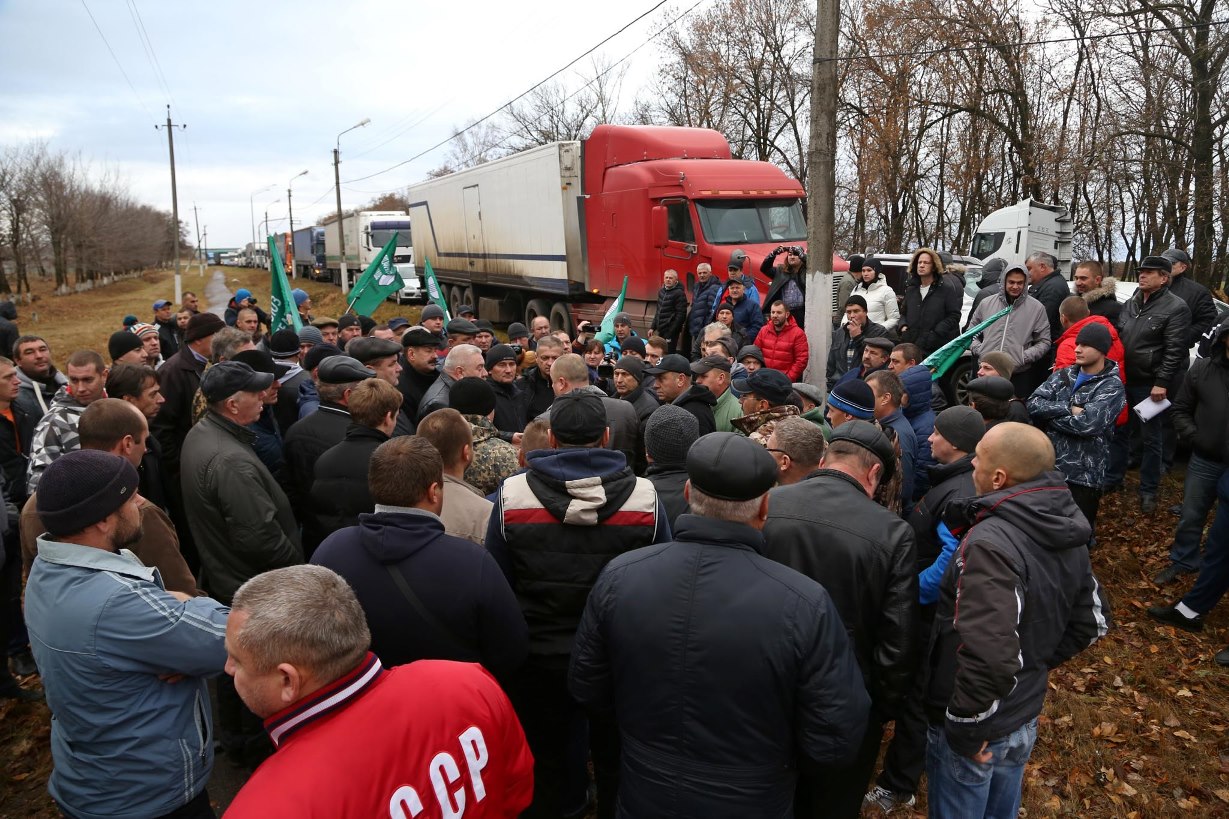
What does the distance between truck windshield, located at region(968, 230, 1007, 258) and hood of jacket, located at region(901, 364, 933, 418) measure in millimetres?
18127

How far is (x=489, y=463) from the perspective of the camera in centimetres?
388

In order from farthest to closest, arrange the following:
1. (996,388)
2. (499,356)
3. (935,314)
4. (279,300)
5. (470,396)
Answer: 1. (279,300)
2. (935,314)
3. (499,356)
4. (996,388)
5. (470,396)

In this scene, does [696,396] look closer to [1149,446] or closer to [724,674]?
[724,674]

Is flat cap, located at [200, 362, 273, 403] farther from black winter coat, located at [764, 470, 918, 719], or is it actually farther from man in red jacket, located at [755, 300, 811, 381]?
man in red jacket, located at [755, 300, 811, 381]

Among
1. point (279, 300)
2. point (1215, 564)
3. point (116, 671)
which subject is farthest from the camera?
point (279, 300)

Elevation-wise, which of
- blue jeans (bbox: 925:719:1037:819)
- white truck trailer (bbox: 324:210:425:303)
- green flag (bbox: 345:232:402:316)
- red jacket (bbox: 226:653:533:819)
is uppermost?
white truck trailer (bbox: 324:210:425:303)

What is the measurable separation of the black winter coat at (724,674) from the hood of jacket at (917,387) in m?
3.29

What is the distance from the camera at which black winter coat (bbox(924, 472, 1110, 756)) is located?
249 centimetres

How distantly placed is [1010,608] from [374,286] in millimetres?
8928

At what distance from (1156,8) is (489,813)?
936 inches

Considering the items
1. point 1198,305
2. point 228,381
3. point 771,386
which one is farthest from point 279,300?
point 1198,305

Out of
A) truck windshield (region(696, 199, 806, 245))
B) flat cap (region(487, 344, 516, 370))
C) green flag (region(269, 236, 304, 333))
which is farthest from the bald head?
truck windshield (region(696, 199, 806, 245))

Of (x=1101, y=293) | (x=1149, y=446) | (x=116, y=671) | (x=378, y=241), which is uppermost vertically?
(x=378, y=241)

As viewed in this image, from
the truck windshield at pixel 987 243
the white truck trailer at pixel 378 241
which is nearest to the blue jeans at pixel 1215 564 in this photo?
the truck windshield at pixel 987 243
